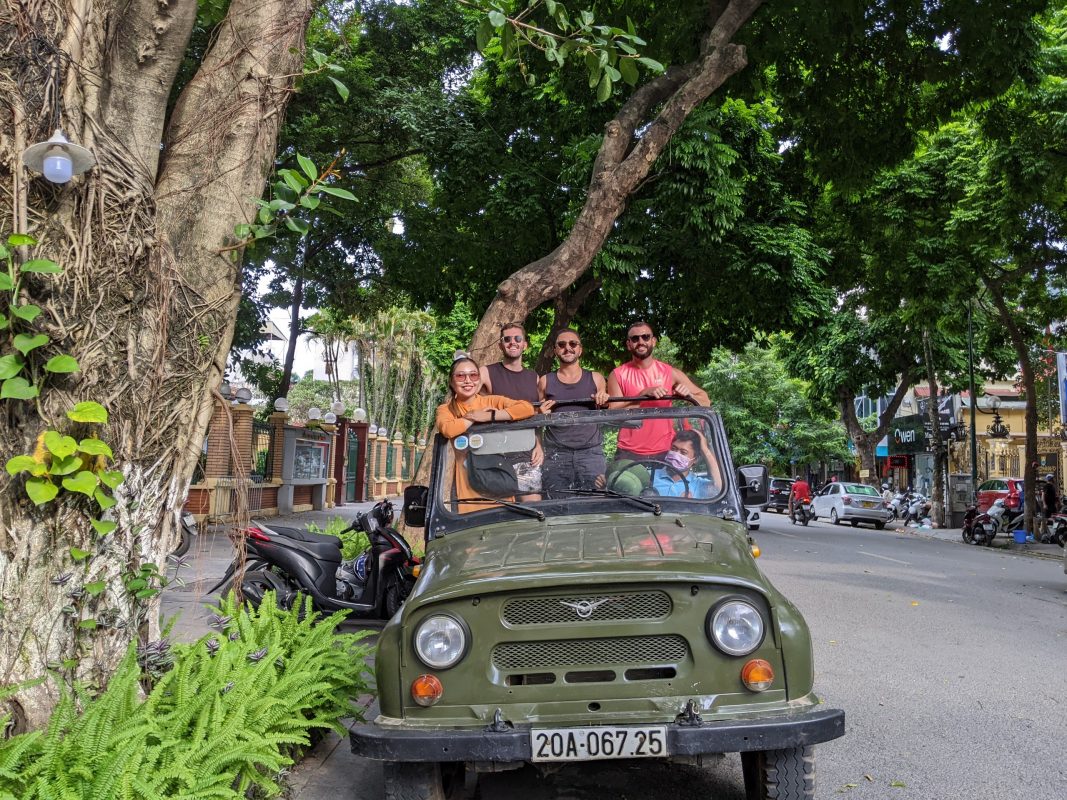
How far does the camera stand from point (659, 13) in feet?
35.9

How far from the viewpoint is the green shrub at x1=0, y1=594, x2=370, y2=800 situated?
115 inches

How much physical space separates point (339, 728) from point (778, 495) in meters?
35.5

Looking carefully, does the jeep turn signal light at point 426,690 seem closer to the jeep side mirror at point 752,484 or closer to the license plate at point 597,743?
the license plate at point 597,743

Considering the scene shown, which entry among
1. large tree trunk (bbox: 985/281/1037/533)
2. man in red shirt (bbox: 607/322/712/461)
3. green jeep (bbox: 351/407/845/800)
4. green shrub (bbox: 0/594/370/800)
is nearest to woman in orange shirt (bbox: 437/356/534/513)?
man in red shirt (bbox: 607/322/712/461)

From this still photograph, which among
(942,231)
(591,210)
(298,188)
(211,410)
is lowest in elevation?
(211,410)

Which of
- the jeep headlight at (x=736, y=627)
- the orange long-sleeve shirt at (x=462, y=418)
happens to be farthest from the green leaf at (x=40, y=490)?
the jeep headlight at (x=736, y=627)

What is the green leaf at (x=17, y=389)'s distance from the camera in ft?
10.3

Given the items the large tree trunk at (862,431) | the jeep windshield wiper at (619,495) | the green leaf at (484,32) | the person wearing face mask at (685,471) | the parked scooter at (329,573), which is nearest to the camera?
the green leaf at (484,32)

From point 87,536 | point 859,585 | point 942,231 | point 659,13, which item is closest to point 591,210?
point 659,13

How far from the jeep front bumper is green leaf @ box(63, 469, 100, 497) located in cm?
135

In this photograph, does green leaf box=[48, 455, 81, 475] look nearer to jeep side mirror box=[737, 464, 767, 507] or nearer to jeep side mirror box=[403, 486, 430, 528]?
jeep side mirror box=[403, 486, 430, 528]

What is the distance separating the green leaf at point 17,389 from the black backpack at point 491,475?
203 centimetres

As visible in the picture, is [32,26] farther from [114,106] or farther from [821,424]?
[821,424]

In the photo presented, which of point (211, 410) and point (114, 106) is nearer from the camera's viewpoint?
point (114, 106)
